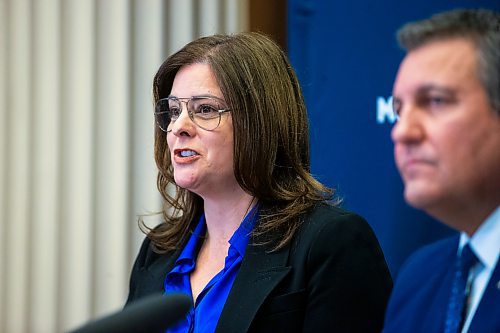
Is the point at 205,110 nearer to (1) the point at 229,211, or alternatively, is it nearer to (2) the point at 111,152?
(1) the point at 229,211

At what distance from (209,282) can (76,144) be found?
1545 mm

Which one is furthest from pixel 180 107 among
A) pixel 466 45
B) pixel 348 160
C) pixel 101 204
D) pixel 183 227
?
pixel 101 204

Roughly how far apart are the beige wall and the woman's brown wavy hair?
1.22 metres

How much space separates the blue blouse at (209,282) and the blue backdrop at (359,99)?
1.43 feet

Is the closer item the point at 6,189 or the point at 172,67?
the point at 172,67

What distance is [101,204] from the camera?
3.13m

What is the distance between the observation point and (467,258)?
923mm

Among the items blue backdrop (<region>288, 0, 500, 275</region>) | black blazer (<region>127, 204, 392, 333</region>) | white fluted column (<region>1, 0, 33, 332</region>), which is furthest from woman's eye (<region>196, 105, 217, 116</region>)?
white fluted column (<region>1, 0, 33, 332</region>)

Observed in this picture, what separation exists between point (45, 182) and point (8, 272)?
14.9 inches

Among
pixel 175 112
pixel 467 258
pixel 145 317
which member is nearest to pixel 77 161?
pixel 175 112

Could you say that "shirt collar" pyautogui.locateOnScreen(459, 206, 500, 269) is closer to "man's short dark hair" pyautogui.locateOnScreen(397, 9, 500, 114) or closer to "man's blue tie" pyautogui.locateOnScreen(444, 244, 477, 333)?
"man's blue tie" pyautogui.locateOnScreen(444, 244, 477, 333)

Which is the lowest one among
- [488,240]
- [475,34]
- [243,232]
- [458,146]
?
[243,232]

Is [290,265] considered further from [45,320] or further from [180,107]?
[45,320]

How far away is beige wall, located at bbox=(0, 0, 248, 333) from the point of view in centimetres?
308
